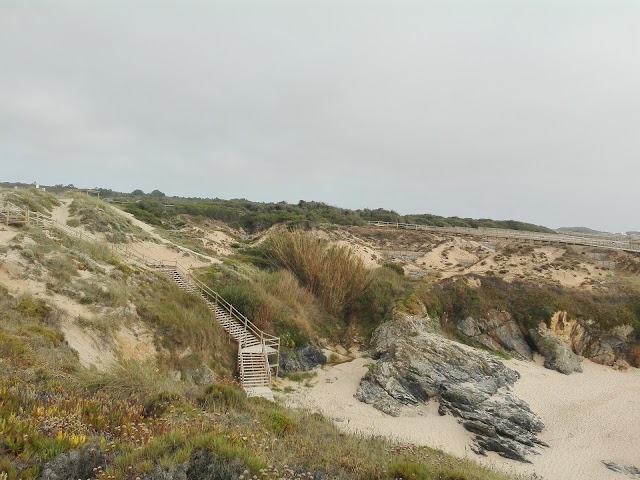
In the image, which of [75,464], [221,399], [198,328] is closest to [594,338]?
[198,328]

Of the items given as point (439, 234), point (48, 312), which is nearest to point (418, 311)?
point (48, 312)

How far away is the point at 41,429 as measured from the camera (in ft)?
17.1

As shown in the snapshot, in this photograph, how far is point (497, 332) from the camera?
25031 mm

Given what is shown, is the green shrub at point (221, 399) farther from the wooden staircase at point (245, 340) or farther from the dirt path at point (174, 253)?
the dirt path at point (174, 253)

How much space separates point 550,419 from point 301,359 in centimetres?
1208

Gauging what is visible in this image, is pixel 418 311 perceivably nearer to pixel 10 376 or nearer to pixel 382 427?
pixel 382 427

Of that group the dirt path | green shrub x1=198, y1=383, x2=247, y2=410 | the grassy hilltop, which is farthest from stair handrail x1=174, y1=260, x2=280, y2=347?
green shrub x1=198, y1=383, x2=247, y2=410

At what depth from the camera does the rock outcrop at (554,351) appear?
22.8 metres

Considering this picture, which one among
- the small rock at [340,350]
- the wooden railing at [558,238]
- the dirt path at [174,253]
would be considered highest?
the wooden railing at [558,238]

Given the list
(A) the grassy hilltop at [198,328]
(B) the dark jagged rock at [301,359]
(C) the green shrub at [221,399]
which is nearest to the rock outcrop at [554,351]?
(A) the grassy hilltop at [198,328]

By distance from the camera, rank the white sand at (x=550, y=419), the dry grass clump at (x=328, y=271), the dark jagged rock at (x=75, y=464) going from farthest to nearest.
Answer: the dry grass clump at (x=328, y=271) → the white sand at (x=550, y=419) → the dark jagged rock at (x=75, y=464)

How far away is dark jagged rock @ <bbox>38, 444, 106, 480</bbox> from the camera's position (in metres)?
4.50

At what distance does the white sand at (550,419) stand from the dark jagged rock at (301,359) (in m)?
0.85

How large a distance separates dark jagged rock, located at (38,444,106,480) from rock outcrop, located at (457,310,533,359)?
78.8 ft
